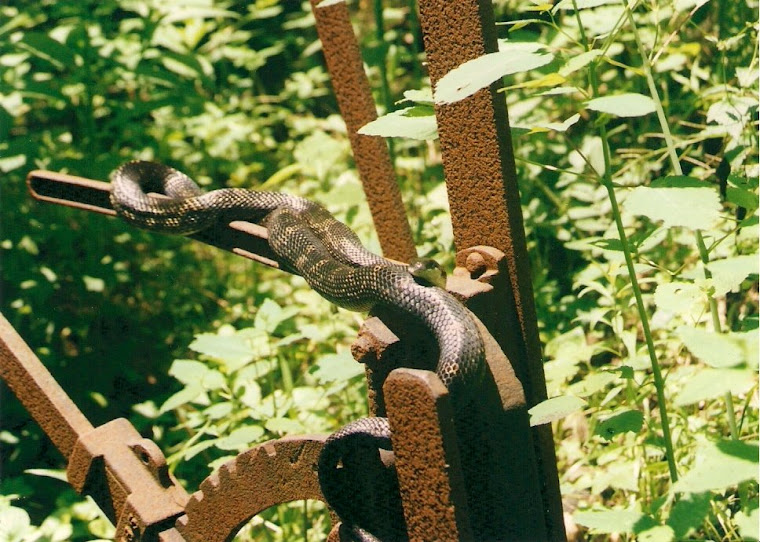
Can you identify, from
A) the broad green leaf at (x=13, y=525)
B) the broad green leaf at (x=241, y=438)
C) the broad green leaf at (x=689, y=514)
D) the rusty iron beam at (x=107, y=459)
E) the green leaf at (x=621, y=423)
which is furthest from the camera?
the broad green leaf at (x=241, y=438)

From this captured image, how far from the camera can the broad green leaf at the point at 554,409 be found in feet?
4.42

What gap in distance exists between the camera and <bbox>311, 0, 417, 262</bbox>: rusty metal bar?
7.19 ft

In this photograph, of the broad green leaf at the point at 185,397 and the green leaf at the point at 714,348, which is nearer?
the green leaf at the point at 714,348

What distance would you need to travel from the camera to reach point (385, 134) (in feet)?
4.69

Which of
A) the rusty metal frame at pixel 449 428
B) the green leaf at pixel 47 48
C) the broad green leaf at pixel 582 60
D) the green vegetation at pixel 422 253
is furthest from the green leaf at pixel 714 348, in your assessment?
the green leaf at pixel 47 48

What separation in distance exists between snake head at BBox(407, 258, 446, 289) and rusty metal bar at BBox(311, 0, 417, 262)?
1.53 ft

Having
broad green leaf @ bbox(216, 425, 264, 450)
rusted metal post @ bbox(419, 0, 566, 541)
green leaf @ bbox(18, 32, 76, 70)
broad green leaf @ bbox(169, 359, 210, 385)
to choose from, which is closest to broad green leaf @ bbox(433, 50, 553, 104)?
rusted metal post @ bbox(419, 0, 566, 541)

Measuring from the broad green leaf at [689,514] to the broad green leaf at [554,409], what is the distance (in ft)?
0.91

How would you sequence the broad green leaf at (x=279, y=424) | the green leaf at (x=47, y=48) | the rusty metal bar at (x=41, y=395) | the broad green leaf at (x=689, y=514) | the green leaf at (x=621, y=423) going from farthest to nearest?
the green leaf at (x=47, y=48)
the broad green leaf at (x=279, y=424)
the rusty metal bar at (x=41, y=395)
the green leaf at (x=621, y=423)
the broad green leaf at (x=689, y=514)

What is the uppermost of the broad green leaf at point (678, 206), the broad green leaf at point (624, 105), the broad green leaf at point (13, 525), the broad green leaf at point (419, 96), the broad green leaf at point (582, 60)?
the broad green leaf at point (582, 60)

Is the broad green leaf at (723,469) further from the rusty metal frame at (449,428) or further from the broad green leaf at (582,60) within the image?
the broad green leaf at (582,60)

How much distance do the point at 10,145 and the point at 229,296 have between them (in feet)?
4.19

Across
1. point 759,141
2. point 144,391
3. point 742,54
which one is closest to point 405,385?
point 759,141

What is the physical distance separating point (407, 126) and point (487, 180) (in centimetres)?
19
